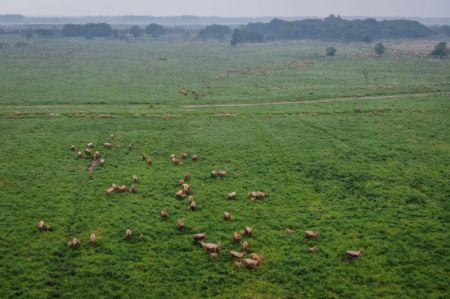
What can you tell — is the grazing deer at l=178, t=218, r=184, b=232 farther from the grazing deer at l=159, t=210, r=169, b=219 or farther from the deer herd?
the grazing deer at l=159, t=210, r=169, b=219

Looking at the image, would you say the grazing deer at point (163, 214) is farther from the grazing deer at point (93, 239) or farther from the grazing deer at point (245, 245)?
the grazing deer at point (245, 245)

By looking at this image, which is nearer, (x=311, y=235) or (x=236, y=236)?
(x=236, y=236)

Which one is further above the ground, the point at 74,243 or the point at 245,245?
the point at 245,245

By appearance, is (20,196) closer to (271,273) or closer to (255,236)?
(255,236)

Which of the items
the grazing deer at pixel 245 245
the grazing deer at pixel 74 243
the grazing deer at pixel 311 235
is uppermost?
the grazing deer at pixel 311 235

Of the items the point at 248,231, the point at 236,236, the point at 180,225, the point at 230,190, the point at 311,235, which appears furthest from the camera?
the point at 230,190

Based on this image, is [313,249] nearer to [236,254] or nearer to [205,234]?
[236,254]

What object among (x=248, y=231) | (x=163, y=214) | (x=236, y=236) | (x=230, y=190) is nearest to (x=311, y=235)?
(x=248, y=231)

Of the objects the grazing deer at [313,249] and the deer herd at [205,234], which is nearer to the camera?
the deer herd at [205,234]

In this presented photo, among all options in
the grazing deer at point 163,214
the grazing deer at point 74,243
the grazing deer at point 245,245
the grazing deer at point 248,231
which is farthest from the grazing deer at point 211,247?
the grazing deer at point 74,243
